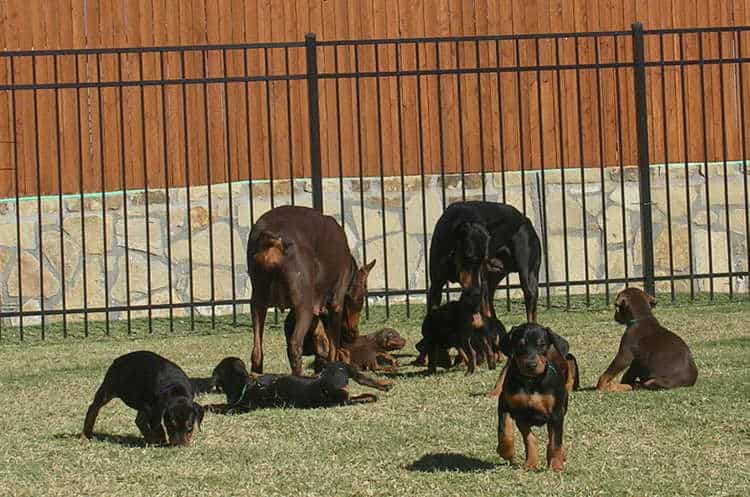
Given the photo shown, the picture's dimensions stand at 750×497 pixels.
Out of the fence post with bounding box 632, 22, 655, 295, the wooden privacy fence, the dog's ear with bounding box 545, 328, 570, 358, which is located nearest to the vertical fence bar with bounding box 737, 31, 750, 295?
the wooden privacy fence

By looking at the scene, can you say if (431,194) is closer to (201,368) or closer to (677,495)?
(201,368)

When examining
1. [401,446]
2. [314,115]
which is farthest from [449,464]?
[314,115]

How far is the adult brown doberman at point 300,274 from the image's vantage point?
1059 centimetres

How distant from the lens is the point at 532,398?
7.19 meters

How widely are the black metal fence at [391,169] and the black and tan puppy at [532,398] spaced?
836 centimetres

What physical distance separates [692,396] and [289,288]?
293 centimetres

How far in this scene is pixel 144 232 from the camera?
16.6m

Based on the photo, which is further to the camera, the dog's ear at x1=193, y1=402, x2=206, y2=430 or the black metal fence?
the black metal fence

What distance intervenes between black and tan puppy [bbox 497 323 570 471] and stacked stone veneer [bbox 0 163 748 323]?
330 inches

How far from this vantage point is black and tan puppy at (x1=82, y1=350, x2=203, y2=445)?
815cm

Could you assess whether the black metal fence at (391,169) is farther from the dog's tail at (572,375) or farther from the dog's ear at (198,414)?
the dog's ear at (198,414)

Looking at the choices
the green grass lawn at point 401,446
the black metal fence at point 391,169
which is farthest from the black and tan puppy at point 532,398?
the black metal fence at point 391,169

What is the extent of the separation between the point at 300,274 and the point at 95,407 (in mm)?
2478

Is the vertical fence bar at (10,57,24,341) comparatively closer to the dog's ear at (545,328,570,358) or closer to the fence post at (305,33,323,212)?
the fence post at (305,33,323,212)
